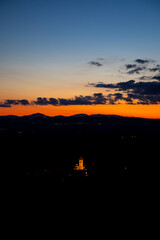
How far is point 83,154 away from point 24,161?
94.5 ft

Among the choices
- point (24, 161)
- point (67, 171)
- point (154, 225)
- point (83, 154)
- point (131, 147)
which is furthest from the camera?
point (131, 147)

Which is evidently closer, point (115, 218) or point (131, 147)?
point (115, 218)

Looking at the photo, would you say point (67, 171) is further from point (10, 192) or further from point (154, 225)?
point (154, 225)

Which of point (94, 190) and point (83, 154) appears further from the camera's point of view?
point (83, 154)

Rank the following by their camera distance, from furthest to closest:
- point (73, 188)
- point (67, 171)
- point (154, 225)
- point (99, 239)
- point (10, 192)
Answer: point (67, 171) < point (73, 188) < point (10, 192) < point (154, 225) < point (99, 239)

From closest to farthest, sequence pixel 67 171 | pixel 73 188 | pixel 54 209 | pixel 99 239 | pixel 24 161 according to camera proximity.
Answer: pixel 99 239 < pixel 54 209 < pixel 73 188 < pixel 67 171 < pixel 24 161

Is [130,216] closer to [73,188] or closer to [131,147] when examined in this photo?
[73,188]

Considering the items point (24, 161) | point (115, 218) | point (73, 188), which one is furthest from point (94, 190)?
point (24, 161)

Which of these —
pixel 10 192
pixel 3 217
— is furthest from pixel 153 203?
→ pixel 10 192

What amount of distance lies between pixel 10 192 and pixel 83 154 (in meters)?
59.7

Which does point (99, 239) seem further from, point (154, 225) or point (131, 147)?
point (131, 147)

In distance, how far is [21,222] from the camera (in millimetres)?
37188

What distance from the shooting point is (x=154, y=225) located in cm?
3447

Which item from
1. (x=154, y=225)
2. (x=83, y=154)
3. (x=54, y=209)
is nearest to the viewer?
(x=154, y=225)
